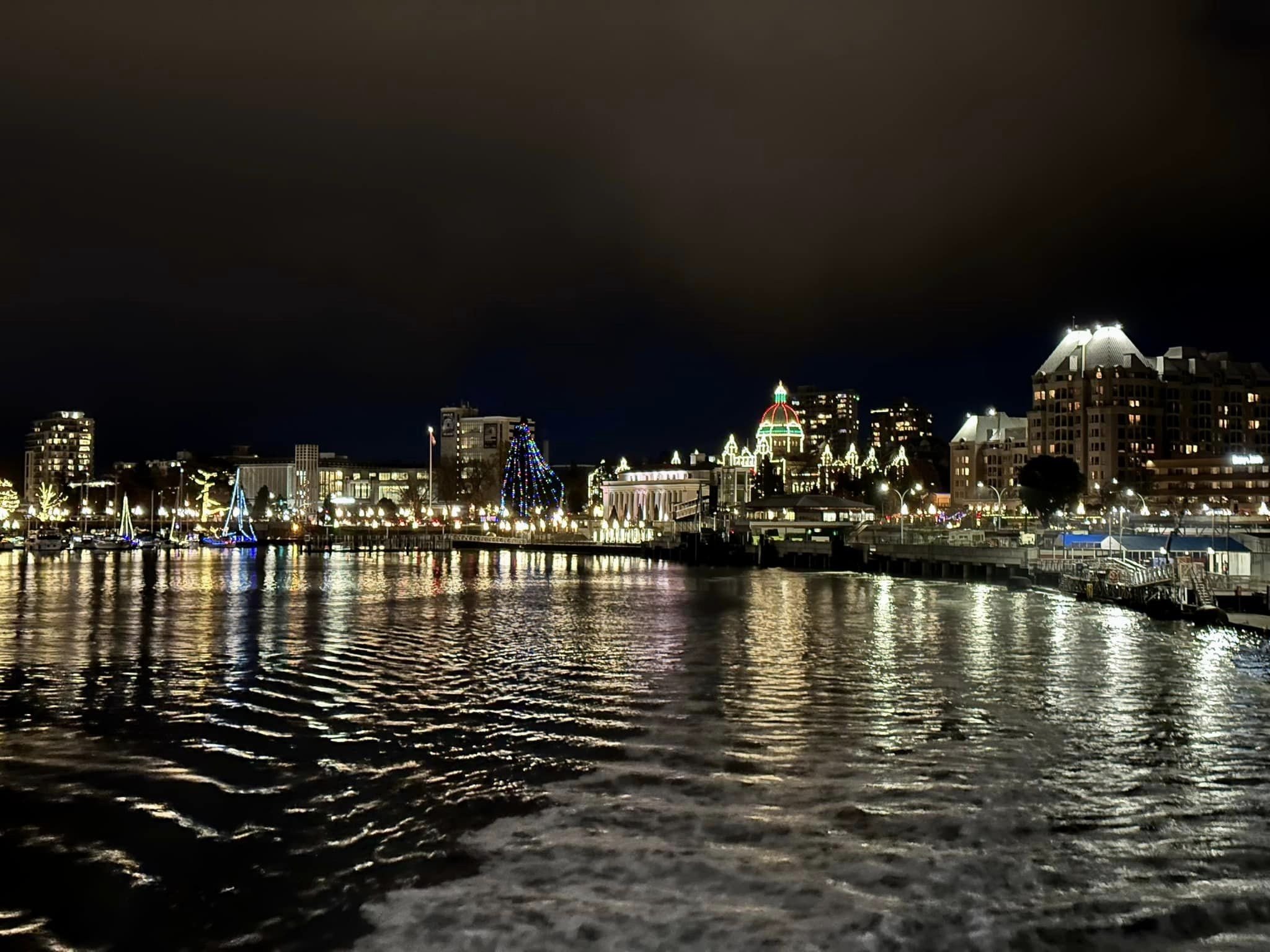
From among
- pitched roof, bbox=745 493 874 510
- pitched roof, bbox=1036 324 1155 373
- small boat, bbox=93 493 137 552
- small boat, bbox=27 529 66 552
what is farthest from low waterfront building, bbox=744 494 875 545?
small boat, bbox=27 529 66 552

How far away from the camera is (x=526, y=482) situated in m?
182

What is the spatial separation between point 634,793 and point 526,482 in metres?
164

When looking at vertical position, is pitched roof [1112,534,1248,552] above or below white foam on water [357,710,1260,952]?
above

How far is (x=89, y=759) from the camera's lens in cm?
2139

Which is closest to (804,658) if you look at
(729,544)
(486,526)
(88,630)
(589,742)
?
(589,742)

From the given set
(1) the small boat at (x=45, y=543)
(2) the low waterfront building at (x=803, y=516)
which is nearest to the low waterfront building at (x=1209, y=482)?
(2) the low waterfront building at (x=803, y=516)

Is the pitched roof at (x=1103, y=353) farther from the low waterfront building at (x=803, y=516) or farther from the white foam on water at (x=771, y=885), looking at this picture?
the white foam on water at (x=771, y=885)

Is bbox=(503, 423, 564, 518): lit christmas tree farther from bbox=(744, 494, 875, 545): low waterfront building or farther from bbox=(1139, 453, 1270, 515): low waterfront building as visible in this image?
bbox=(1139, 453, 1270, 515): low waterfront building

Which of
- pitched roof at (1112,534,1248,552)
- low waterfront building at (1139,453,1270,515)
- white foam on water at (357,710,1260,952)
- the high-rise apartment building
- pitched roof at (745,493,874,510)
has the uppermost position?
the high-rise apartment building

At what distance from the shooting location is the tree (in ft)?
427

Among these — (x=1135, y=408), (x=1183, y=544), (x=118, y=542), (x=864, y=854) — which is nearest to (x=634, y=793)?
(x=864, y=854)

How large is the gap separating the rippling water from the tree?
9264 centimetres

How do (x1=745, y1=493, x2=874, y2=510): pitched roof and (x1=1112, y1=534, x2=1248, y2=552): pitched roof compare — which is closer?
(x1=1112, y1=534, x2=1248, y2=552): pitched roof

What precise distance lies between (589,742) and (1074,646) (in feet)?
72.1
